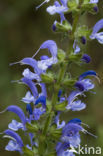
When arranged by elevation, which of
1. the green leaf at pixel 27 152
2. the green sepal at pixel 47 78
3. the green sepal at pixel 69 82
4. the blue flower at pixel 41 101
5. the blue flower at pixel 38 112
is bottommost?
the green leaf at pixel 27 152

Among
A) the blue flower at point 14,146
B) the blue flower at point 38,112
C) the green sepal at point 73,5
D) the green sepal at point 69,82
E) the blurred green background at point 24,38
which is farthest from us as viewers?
the blurred green background at point 24,38

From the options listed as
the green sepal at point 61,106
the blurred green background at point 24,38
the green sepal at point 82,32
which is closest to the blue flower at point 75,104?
the green sepal at point 61,106

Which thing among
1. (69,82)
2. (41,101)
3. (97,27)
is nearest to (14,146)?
(41,101)

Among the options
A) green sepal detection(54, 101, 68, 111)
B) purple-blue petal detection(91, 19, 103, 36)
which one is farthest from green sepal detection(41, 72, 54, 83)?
purple-blue petal detection(91, 19, 103, 36)

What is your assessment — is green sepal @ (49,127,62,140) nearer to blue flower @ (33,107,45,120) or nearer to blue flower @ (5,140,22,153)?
blue flower @ (33,107,45,120)

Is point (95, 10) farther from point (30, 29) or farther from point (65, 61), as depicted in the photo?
point (30, 29)

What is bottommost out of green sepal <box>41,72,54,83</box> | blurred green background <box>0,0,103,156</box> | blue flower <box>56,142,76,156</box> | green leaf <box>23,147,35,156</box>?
green leaf <box>23,147,35,156</box>

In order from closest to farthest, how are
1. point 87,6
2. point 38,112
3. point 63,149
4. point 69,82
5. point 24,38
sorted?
point 87,6
point 69,82
point 38,112
point 63,149
point 24,38

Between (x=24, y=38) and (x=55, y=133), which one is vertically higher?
(x=24, y=38)

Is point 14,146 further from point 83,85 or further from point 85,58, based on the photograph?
point 85,58

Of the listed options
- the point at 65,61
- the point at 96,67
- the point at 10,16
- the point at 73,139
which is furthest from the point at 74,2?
the point at 10,16

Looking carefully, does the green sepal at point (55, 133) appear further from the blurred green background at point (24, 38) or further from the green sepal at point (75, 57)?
the blurred green background at point (24, 38)

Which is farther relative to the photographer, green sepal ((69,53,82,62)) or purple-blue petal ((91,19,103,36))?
purple-blue petal ((91,19,103,36))
